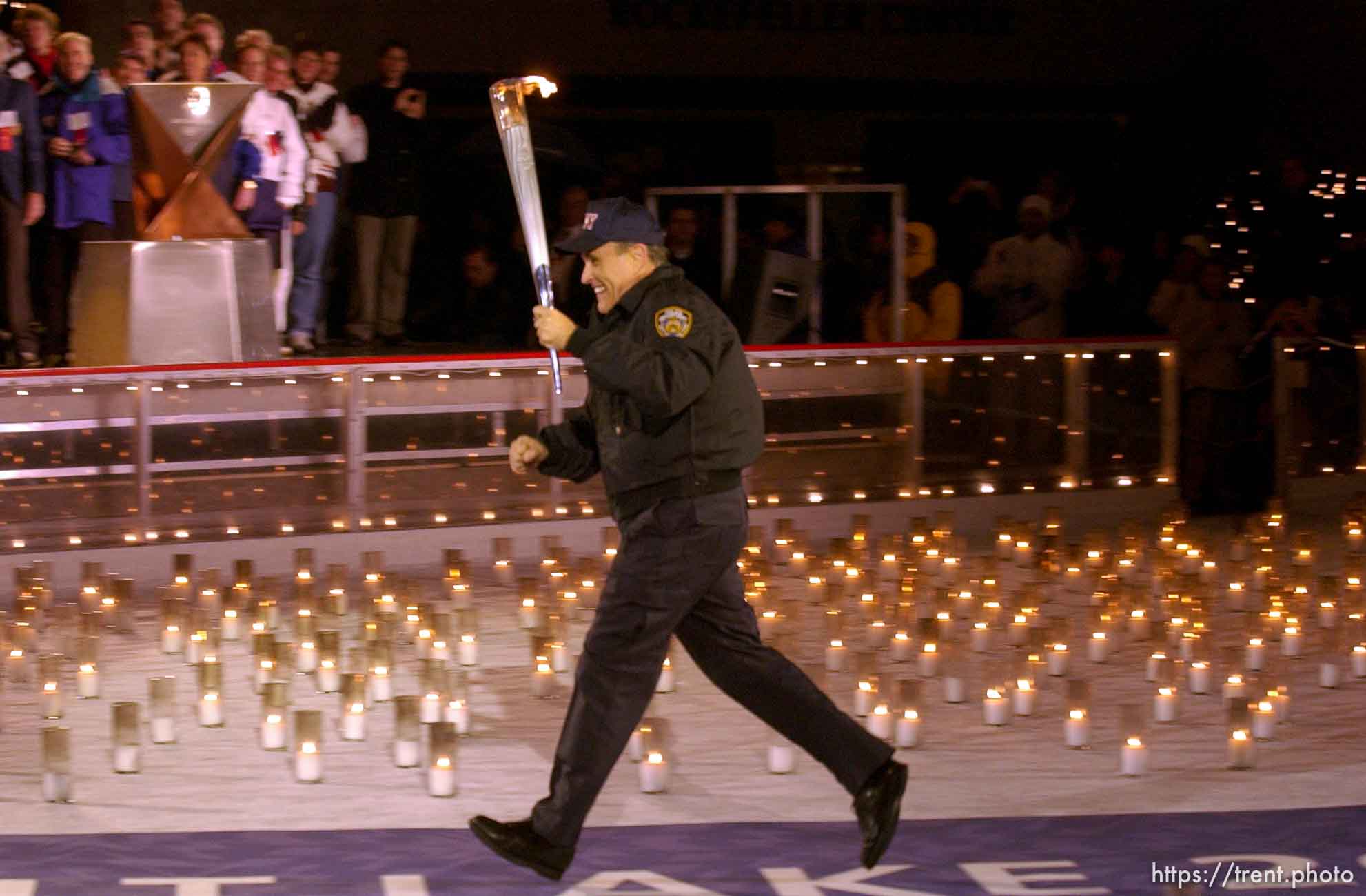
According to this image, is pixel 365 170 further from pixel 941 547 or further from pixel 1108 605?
pixel 1108 605

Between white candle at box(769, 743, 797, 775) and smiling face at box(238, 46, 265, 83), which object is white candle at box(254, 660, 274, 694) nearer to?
white candle at box(769, 743, 797, 775)

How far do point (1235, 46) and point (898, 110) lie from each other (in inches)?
157

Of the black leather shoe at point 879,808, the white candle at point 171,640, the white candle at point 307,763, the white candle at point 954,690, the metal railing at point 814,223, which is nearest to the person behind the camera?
the black leather shoe at point 879,808

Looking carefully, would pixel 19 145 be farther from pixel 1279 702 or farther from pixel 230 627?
pixel 1279 702

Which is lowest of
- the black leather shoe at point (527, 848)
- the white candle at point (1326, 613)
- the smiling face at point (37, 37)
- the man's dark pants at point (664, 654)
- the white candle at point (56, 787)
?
the white candle at point (1326, 613)

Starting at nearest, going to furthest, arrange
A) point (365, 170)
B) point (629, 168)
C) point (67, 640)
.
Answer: point (67, 640)
point (365, 170)
point (629, 168)

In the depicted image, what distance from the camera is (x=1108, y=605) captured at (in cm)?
1050

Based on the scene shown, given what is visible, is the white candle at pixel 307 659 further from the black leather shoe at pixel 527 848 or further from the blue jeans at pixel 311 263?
the blue jeans at pixel 311 263

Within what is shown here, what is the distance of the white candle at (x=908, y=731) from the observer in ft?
26.6

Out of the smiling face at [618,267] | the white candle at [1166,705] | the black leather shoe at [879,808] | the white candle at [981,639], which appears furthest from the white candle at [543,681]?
the smiling face at [618,267]

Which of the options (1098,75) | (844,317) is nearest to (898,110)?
(1098,75)

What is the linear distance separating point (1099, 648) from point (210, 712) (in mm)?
4007

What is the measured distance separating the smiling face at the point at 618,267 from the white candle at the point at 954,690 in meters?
3.11

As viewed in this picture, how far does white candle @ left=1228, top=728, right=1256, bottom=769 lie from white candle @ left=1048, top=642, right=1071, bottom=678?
5.81 feet
